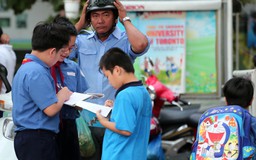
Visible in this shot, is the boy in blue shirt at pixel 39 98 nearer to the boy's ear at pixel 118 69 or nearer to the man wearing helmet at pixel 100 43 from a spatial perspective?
the boy's ear at pixel 118 69

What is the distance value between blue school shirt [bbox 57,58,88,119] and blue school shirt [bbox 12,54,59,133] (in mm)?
459

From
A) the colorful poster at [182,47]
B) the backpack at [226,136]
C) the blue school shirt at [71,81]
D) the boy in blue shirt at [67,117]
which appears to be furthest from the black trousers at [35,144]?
the colorful poster at [182,47]

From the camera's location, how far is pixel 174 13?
10.6 m

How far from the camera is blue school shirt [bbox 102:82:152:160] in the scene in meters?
4.27

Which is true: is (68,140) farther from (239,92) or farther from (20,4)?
(20,4)

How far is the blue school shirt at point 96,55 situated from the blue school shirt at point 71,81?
264 millimetres

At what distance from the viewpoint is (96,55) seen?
5.32 meters

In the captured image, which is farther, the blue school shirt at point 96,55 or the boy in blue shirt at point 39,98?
the blue school shirt at point 96,55

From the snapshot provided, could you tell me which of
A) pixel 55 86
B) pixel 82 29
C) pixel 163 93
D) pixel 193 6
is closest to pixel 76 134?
pixel 55 86

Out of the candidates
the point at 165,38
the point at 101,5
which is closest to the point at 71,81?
the point at 101,5

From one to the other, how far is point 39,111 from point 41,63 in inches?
12.4

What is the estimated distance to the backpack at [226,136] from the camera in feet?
14.8

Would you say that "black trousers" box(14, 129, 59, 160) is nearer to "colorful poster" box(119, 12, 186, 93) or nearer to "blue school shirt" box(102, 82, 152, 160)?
"blue school shirt" box(102, 82, 152, 160)

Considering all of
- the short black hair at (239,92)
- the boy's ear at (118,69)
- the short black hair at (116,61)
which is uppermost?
the short black hair at (116,61)
